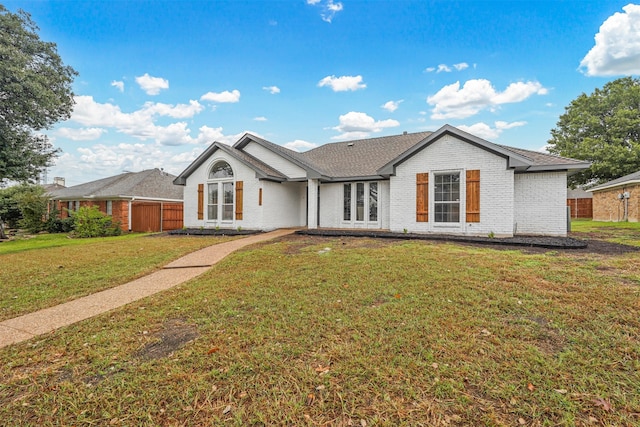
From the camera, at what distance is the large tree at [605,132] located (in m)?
25.8

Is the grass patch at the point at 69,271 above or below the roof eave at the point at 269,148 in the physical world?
below

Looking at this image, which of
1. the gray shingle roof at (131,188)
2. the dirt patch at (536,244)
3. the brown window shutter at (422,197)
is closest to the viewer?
the dirt patch at (536,244)

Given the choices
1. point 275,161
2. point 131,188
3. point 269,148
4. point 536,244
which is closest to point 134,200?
point 131,188

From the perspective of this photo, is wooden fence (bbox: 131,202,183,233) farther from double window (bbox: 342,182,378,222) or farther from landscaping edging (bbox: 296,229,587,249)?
Result: double window (bbox: 342,182,378,222)

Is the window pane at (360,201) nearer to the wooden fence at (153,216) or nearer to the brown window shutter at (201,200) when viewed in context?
the brown window shutter at (201,200)

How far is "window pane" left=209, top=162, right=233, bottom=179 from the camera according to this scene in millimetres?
15602

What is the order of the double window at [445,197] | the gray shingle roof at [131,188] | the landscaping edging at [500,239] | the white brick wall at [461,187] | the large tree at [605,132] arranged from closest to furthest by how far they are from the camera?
the landscaping edging at [500,239], the white brick wall at [461,187], the double window at [445,197], the gray shingle roof at [131,188], the large tree at [605,132]

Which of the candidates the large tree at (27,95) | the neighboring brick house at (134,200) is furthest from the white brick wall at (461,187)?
the large tree at (27,95)

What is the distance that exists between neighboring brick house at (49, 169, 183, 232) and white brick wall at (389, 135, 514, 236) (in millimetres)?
14771

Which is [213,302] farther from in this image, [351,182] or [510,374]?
[351,182]

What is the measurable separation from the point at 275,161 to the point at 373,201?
5.81m

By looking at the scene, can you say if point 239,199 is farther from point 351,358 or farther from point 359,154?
point 351,358

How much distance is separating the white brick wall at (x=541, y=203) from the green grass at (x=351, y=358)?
6.45 m

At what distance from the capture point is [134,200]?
20.0m
